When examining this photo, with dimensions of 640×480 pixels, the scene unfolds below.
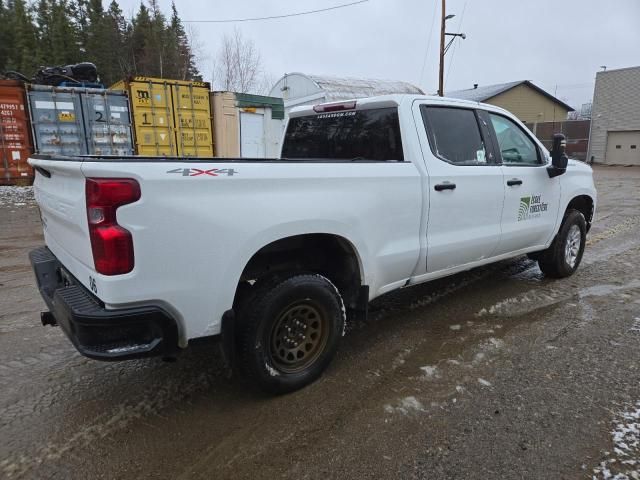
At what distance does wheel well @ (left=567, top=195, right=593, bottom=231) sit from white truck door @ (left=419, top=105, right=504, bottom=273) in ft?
5.76

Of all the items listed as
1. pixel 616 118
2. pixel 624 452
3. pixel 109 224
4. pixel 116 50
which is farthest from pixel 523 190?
pixel 116 50

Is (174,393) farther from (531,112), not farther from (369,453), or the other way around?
(531,112)

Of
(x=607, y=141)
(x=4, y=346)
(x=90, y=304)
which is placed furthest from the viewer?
(x=607, y=141)

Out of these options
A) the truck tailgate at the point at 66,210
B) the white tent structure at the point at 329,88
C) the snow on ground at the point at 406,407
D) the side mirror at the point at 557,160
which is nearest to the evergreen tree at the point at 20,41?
the white tent structure at the point at 329,88

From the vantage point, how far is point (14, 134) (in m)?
11.8

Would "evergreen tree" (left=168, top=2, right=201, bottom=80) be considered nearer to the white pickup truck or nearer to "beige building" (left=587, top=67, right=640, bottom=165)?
"beige building" (left=587, top=67, right=640, bottom=165)

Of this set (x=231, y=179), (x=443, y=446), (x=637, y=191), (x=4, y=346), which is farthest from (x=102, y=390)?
(x=637, y=191)

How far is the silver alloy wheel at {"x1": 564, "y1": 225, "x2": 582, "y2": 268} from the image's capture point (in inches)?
205

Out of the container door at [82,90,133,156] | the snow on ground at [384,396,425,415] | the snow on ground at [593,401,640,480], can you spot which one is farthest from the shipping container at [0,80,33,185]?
the snow on ground at [593,401,640,480]

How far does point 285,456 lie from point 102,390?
54.8 inches

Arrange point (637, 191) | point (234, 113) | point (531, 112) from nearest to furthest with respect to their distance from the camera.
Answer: point (234, 113) < point (637, 191) < point (531, 112)

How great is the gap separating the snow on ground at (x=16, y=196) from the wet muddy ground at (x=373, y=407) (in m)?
7.82

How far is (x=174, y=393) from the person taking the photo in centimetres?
297

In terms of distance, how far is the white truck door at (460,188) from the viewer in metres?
3.58
